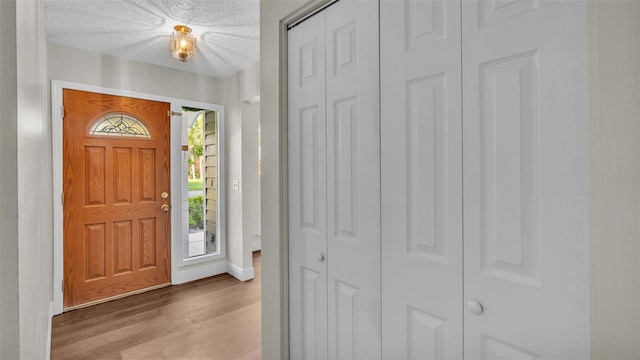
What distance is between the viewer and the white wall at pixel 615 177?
65 centimetres

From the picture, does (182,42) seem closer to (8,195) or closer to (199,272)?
(8,195)

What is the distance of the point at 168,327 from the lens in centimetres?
246

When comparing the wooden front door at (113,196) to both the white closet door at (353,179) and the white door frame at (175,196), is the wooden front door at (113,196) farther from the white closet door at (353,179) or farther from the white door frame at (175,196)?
the white closet door at (353,179)

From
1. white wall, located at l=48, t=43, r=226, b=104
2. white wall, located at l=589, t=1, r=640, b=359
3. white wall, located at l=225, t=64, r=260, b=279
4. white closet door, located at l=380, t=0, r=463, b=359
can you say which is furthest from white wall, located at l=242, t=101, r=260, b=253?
white wall, located at l=589, t=1, r=640, b=359

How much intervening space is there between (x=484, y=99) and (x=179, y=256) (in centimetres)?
340

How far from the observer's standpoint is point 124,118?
304cm

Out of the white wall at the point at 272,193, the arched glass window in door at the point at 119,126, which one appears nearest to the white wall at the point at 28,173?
the white wall at the point at 272,193

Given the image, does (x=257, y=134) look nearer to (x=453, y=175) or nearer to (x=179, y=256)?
(x=179, y=256)

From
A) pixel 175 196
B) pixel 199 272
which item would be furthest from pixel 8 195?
pixel 199 272

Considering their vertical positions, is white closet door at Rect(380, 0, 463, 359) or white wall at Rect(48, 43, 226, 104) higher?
white wall at Rect(48, 43, 226, 104)

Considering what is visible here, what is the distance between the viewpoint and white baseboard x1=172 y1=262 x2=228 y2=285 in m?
3.39

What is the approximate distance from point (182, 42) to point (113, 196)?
1.68 metres

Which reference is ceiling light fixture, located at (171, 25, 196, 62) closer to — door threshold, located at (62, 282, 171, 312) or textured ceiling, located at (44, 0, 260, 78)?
textured ceiling, located at (44, 0, 260, 78)

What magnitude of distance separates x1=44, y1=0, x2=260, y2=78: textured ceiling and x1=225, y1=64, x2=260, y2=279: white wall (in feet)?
1.34
